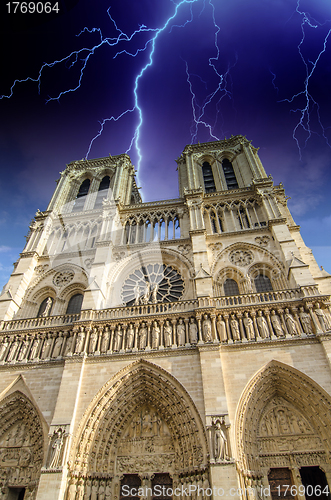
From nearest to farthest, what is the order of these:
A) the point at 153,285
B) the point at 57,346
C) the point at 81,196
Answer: the point at 57,346
the point at 153,285
the point at 81,196

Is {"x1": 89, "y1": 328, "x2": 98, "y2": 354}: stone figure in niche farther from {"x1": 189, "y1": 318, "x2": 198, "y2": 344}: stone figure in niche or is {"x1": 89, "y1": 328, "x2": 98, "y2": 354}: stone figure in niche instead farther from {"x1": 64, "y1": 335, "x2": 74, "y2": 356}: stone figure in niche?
{"x1": 189, "y1": 318, "x2": 198, "y2": 344}: stone figure in niche

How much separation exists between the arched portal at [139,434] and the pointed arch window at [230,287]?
5525mm

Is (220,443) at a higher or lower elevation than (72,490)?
higher

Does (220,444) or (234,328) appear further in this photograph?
(234,328)

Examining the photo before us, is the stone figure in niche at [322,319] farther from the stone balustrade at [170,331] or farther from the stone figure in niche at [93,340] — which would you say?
the stone figure in niche at [93,340]

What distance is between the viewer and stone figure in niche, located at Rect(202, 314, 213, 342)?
11620 mm

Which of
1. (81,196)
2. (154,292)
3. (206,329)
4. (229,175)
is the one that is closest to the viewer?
(206,329)

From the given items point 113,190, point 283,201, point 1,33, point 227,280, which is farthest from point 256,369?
point 113,190

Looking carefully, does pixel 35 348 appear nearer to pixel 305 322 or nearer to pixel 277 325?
pixel 277 325

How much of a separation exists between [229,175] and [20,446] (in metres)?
19.6

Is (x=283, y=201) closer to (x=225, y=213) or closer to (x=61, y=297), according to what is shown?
(x=225, y=213)

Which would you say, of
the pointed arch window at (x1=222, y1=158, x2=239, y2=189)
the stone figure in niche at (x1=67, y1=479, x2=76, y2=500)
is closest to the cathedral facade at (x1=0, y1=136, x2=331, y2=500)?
the stone figure in niche at (x1=67, y1=479, x2=76, y2=500)

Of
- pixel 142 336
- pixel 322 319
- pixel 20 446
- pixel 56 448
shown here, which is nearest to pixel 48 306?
pixel 142 336

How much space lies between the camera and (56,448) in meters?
9.88
